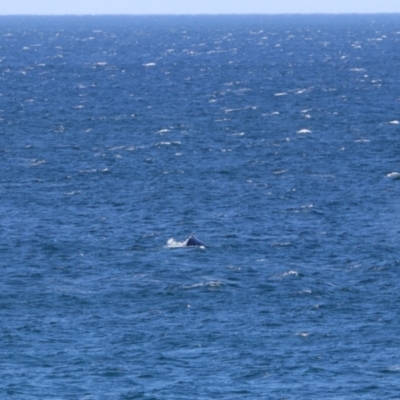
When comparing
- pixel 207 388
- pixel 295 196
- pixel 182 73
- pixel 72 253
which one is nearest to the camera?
pixel 207 388

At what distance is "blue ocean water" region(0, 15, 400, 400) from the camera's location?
48.7 m

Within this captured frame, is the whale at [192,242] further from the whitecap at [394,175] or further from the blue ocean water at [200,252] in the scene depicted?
the whitecap at [394,175]

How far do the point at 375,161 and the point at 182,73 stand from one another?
3363 inches

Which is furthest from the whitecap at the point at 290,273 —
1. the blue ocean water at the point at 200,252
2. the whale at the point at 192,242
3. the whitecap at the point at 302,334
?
the whitecap at the point at 302,334

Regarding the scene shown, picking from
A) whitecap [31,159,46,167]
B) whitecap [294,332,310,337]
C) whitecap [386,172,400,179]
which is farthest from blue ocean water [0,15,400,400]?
whitecap [386,172,400,179]

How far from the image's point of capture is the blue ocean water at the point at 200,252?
48719 mm

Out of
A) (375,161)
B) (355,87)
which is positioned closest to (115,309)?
(375,161)

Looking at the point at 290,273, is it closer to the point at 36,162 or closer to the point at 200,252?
the point at 200,252

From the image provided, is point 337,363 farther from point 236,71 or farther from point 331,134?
point 236,71

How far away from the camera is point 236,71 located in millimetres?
181375

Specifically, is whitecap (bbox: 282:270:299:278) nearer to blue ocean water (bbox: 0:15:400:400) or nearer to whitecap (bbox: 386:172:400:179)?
blue ocean water (bbox: 0:15:400:400)

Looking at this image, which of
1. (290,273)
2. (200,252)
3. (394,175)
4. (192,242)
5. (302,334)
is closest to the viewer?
(302,334)

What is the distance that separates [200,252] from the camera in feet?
222

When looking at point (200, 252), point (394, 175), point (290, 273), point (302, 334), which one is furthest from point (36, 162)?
point (302, 334)
